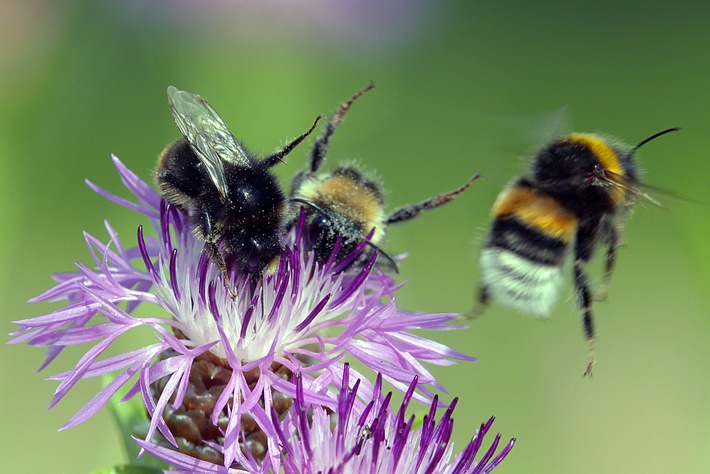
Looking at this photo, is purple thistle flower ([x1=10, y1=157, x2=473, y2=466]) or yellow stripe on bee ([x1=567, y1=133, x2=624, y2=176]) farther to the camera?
yellow stripe on bee ([x1=567, y1=133, x2=624, y2=176])

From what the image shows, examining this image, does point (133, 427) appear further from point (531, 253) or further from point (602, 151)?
point (602, 151)

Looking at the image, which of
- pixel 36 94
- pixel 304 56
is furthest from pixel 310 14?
pixel 36 94

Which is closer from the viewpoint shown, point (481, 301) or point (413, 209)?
point (413, 209)

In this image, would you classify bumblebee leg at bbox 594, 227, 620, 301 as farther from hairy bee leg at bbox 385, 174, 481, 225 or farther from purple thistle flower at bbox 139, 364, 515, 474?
purple thistle flower at bbox 139, 364, 515, 474

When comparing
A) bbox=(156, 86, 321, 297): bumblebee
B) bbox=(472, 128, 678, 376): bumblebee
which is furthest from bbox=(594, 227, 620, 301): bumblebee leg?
bbox=(156, 86, 321, 297): bumblebee

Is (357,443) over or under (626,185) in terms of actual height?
under

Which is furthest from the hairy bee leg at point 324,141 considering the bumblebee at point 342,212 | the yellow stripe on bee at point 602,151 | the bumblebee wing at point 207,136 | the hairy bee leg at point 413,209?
the yellow stripe on bee at point 602,151

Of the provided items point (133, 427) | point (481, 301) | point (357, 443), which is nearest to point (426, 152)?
point (481, 301)

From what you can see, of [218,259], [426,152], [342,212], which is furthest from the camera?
[426,152]
